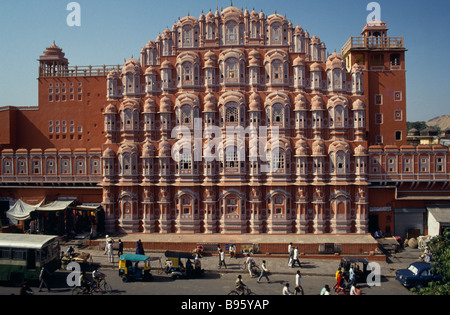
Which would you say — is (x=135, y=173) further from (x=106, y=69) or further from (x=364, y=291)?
(x=364, y=291)

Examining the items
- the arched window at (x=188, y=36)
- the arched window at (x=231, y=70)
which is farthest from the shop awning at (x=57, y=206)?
the arched window at (x=231, y=70)

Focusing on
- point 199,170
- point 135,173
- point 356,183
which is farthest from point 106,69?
point 356,183

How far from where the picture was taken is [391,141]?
42.8m

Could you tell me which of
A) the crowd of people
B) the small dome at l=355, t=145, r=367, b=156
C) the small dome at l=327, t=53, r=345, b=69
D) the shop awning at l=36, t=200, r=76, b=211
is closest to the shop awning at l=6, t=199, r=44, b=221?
the shop awning at l=36, t=200, r=76, b=211

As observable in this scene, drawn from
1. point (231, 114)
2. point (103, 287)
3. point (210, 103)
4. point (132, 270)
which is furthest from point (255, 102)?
point (103, 287)

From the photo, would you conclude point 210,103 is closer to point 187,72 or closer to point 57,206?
point 187,72

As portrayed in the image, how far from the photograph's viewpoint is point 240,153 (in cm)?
3744

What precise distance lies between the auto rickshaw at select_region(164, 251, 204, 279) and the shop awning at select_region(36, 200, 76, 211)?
1479cm

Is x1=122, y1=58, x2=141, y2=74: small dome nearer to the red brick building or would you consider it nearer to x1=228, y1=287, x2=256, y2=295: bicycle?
the red brick building

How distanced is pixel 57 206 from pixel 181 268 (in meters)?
16.9

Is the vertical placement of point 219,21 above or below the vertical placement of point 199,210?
above

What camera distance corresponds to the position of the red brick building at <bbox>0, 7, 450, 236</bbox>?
37.6 m

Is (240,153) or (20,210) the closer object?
(240,153)

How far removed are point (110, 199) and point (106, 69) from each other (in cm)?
1641
